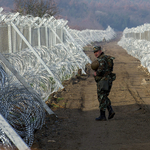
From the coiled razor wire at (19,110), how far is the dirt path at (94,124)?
0.25 meters

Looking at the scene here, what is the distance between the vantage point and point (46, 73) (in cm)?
1015

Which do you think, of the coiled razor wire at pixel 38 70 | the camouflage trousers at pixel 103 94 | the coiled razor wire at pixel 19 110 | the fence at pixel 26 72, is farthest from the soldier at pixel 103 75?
the coiled razor wire at pixel 38 70

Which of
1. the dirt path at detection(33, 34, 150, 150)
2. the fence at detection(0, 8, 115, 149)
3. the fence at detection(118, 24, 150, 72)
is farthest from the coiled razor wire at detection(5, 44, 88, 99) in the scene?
the fence at detection(118, 24, 150, 72)

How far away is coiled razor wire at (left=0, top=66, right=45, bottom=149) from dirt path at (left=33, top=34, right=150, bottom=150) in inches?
9.7

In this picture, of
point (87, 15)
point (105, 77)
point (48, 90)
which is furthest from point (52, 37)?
point (87, 15)

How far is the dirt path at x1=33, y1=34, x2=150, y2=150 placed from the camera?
5.34 metres

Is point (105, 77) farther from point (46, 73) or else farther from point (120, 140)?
point (46, 73)

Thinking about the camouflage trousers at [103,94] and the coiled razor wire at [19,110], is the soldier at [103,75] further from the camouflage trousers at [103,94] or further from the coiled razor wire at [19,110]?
the coiled razor wire at [19,110]

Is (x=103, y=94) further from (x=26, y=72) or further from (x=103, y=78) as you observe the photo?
(x=26, y=72)

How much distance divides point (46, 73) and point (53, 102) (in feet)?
4.85

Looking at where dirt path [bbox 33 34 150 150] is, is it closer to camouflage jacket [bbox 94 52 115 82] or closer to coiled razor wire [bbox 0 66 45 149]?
coiled razor wire [bbox 0 66 45 149]

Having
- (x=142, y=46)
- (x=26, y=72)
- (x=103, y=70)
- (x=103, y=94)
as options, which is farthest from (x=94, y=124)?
(x=142, y=46)

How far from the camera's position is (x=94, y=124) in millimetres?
6758

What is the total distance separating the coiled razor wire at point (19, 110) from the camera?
16.6 feet
